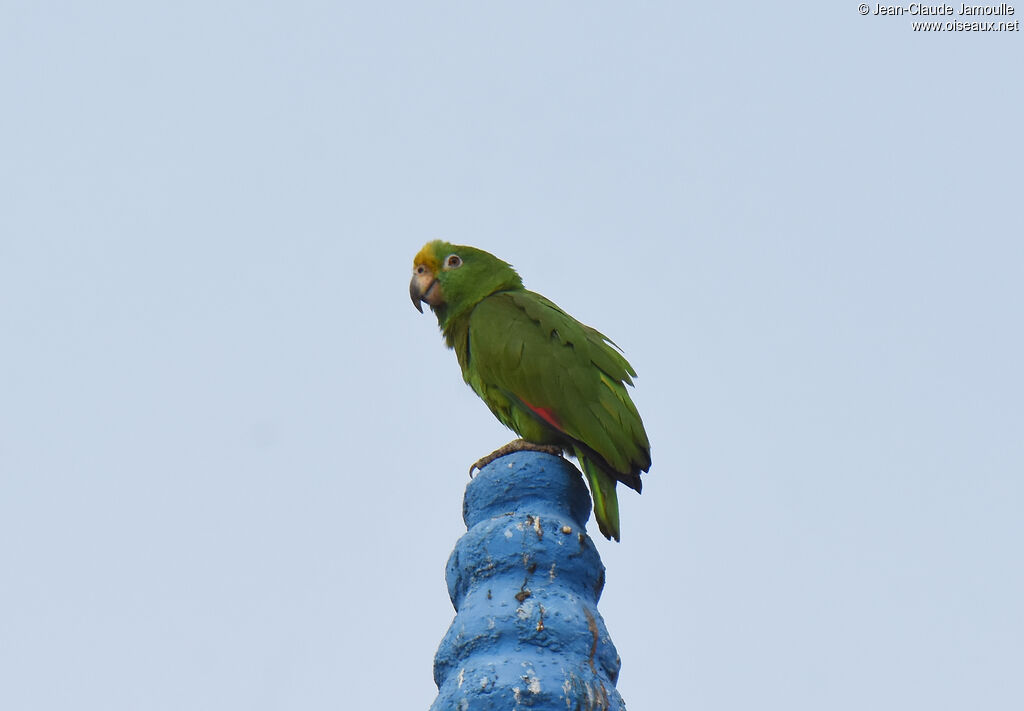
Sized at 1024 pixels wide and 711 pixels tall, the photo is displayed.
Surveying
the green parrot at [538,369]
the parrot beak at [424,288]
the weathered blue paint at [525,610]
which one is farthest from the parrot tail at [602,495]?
the parrot beak at [424,288]

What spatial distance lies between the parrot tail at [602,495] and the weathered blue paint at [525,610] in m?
0.51

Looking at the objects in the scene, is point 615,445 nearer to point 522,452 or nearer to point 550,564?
point 522,452

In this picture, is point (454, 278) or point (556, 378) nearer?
point (556, 378)

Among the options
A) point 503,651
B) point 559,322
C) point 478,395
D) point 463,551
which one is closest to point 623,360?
point 559,322

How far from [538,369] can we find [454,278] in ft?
3.73

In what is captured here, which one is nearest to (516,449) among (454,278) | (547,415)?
(547,415)

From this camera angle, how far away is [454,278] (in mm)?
6297

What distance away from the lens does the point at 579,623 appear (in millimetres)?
3385

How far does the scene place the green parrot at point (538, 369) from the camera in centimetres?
494

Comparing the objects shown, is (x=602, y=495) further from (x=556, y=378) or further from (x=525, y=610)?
(x=525, y=610)

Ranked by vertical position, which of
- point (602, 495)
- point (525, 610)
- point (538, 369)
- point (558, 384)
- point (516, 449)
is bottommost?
point (525, 610)

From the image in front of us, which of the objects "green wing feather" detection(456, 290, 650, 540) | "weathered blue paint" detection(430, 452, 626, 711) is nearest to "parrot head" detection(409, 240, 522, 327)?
"green wing feather" detection(456, 290, 650, 540)

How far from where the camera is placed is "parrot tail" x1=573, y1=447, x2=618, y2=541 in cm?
450

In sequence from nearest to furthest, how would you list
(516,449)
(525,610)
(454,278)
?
(525,610), (516,449), (454,278)
